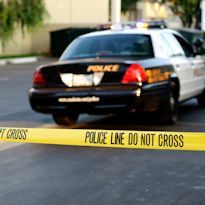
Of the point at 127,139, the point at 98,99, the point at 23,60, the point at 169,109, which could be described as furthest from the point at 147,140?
the point at 23,60

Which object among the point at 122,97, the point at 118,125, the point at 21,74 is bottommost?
the point at 21,74

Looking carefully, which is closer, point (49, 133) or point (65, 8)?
point (49, 133)

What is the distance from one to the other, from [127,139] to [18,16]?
95.3ft

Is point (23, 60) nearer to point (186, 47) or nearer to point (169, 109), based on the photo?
point (186, 47)

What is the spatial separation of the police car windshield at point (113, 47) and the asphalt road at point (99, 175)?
1.20 m

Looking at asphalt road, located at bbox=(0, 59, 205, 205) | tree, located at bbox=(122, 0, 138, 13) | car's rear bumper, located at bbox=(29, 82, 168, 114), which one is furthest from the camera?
tree, located at bbox=(122, 0, 138, 13)

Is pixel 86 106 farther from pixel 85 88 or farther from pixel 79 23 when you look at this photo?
pixel 79 23

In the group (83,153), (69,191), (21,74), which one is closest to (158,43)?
(83,153)

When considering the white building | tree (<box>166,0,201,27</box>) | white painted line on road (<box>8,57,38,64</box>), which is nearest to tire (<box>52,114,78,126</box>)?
white painted line on road (<box>8,57,38,64</box>)

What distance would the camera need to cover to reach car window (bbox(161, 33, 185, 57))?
1132cm

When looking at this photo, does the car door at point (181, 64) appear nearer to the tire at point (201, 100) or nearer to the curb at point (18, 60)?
the tire at point (201, 100)

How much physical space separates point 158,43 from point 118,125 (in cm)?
148

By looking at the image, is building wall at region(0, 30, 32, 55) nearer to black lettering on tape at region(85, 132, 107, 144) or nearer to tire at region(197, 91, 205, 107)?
tire at region(197, 91, 205, 107)

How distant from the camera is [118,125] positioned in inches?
424
